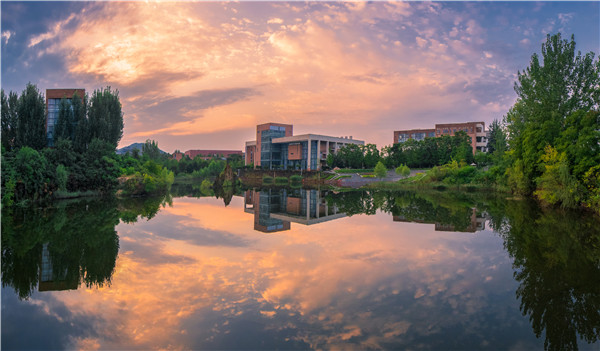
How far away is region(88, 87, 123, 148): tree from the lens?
26.8 meters

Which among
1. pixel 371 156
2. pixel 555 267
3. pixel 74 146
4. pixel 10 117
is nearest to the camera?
pixel 555 267

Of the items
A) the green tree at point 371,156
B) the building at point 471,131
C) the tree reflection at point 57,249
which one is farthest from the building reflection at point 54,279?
the building at point 471,131

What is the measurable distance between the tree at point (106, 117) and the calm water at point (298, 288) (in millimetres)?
16465

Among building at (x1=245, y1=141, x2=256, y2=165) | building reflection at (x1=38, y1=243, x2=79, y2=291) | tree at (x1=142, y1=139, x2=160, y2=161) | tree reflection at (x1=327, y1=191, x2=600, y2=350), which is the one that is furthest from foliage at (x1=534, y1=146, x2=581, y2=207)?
building at (x1=245, y1=141, x2=256, y2=165)

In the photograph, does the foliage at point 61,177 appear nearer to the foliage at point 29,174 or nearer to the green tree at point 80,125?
the foliage at point 29,174

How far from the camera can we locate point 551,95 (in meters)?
23.4

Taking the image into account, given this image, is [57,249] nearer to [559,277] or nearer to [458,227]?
[559,277]

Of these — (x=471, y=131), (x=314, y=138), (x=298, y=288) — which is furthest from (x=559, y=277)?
(x=471, y=131)

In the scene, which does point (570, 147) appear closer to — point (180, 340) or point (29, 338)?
point (180, 340)

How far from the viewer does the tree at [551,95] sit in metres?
21.5

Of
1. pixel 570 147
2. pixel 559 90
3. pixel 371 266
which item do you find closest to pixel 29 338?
pixel 371 266

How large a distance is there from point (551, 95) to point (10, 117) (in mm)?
38158

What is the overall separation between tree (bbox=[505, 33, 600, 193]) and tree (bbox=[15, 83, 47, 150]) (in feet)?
112

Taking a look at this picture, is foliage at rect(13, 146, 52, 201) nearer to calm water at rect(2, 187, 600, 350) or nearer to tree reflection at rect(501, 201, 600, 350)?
calm water at rect(2, 187, 600, 350)
